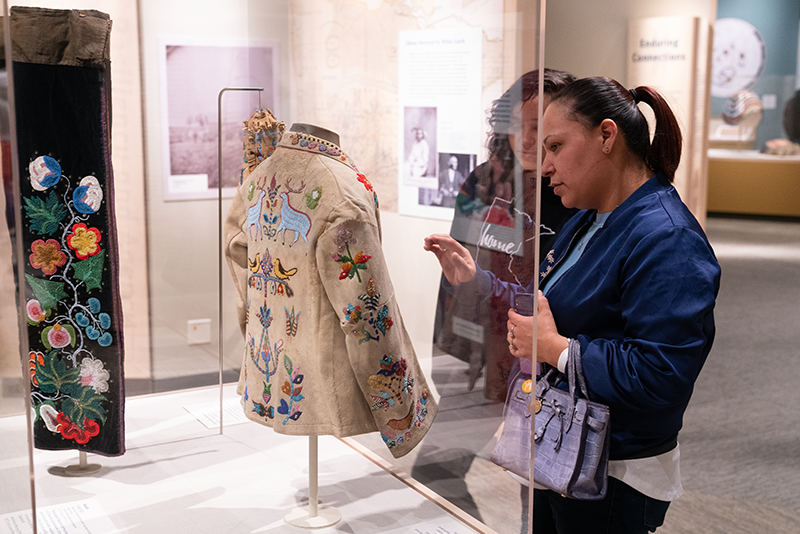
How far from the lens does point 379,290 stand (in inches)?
67.3

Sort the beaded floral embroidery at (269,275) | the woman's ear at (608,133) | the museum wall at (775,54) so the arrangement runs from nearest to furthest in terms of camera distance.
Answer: the woman's ear at (608,133)
the beaded floral embroidery at (269,275)
the museum wall at (775,54)

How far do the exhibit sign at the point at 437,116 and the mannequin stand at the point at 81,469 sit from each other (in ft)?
2.78

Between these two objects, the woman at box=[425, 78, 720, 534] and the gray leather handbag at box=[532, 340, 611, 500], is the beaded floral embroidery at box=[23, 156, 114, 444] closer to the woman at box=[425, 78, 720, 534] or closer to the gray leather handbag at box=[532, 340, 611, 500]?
the woman at box=[425, 78, 720, 534]

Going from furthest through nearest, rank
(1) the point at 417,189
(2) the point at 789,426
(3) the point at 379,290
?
(2) the point at 789,426
(1) the point at 417,189
(3) the point at 379,290

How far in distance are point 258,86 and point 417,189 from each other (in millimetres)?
444

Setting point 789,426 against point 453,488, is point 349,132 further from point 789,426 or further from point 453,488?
point 789,426

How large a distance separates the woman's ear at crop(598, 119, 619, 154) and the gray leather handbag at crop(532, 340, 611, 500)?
0.40 metres

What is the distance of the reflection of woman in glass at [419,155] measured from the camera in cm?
182

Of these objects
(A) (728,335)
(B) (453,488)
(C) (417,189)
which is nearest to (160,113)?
(C) (417,189)

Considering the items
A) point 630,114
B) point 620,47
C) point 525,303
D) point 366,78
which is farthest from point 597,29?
point 525,303

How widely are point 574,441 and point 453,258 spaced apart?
1.50ft

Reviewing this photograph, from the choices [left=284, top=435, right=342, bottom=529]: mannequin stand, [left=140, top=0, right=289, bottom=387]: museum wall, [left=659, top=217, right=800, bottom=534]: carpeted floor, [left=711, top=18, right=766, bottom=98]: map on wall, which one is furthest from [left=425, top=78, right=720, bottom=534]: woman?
[left=711, top=18, right=766, bottom=98]: map on wall

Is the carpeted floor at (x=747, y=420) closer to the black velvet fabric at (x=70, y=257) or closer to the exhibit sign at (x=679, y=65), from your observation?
the exhibit sign at (x=679, y=65)

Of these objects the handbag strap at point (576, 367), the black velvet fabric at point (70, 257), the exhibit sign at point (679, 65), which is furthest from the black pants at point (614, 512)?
the exhibit sign at point (679, 65)
